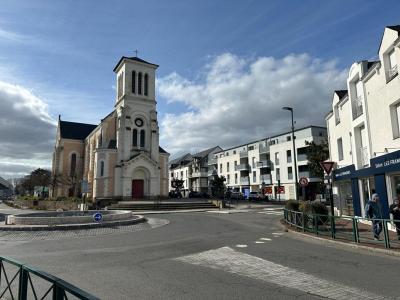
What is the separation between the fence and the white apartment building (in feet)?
110

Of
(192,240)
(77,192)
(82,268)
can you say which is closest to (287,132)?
(77,192)

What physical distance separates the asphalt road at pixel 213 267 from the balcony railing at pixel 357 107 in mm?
8216

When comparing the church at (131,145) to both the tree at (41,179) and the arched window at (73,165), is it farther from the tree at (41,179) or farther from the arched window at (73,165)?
the tree at (41,179)

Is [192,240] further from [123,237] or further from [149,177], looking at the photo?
[149,177]

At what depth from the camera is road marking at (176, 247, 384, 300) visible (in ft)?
18.8

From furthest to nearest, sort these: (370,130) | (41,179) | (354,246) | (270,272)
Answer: (41,179)
(370,130)
(354,246)
(270,272)

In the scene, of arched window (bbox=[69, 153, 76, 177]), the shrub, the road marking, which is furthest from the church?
the road marking

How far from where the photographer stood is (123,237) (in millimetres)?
13180

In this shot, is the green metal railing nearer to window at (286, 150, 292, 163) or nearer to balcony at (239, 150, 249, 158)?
window at (286, 150, 292, 163)

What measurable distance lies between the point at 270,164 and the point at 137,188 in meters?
26.6

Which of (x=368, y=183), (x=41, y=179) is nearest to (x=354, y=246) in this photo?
(x=368, y=183)

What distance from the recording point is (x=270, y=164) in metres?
59.7

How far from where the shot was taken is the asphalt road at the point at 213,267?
589 cm

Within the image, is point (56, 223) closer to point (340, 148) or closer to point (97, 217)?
point (97, 217)
